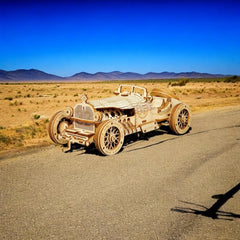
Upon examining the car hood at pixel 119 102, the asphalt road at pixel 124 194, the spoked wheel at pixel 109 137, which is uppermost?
the car hood at pixel 119 102

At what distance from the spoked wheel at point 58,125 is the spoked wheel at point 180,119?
3.63m

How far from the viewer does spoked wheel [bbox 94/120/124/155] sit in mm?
6316

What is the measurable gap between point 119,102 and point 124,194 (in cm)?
364

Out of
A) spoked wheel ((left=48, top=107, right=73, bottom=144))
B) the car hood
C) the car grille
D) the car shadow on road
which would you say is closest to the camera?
the car shadow on road

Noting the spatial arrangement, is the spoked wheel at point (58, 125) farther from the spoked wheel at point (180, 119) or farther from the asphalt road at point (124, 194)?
the spoked wheel at point (180, 119)

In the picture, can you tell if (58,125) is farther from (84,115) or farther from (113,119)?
(113,119)

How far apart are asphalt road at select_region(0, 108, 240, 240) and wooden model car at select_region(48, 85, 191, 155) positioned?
1.48ft

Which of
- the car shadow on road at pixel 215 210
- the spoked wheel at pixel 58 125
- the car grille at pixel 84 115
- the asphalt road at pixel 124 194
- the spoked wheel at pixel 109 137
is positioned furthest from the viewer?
the spoked wheel at pixel 58 125

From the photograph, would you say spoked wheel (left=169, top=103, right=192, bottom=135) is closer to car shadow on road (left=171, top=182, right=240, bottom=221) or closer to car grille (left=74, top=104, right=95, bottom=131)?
Answer: car grille (left=74, top=104, right=95, bottom=131)

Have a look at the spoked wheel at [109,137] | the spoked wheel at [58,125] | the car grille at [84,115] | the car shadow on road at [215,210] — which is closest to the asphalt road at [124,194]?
the car shadow on road at [215,210]

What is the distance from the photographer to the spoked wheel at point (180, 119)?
8.66 metres

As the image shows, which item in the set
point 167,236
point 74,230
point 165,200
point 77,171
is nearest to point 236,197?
point 165,200

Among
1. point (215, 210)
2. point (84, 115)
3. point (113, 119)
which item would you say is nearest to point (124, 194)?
point (215, 210)

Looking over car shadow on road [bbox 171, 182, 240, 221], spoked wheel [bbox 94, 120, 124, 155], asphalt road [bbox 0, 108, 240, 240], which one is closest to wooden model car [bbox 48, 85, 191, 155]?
spoked wheel [bbox 94, 120, 124, 155]
